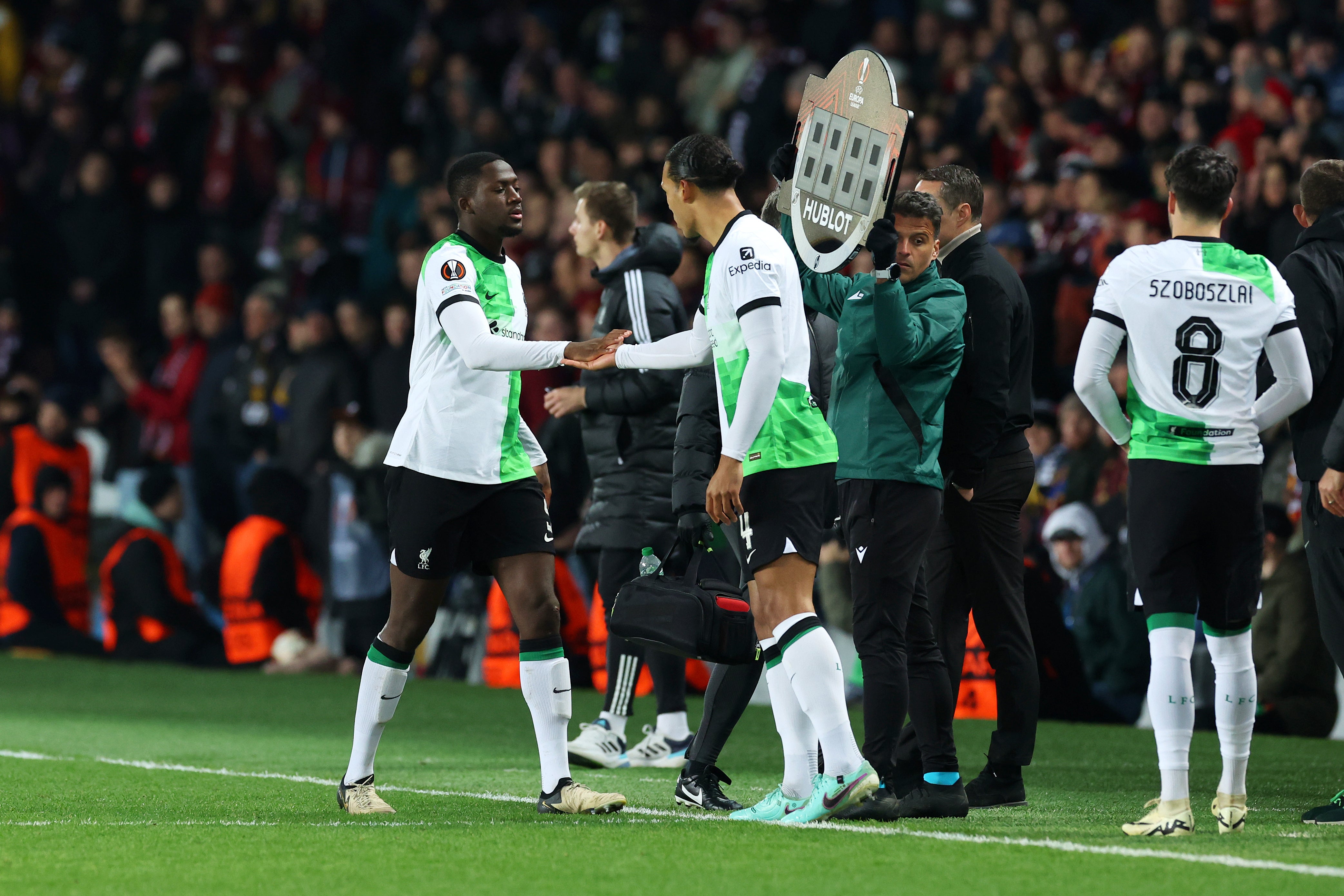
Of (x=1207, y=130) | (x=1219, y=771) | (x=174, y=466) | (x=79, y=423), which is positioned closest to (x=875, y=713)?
(x=1219, y=771)

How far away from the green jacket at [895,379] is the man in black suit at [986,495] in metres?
0.29

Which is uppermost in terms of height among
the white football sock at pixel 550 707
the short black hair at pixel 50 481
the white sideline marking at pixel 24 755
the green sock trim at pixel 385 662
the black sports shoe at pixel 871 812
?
the short black hair at pixel 50 481

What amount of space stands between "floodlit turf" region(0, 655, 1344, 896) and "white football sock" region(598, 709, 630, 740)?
0.22 meters

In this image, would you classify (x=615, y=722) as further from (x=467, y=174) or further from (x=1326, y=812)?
(x=1326, y=812)

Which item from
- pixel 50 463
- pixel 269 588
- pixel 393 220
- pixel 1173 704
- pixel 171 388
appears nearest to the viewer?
pixel 1173 704

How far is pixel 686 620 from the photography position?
19.6 ft

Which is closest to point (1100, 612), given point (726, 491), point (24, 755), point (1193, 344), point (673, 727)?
point (673, 727)

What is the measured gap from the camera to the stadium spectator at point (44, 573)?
14.7 m

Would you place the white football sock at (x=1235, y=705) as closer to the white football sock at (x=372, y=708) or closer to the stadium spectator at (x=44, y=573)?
the white football sock at (x=372, y=708)

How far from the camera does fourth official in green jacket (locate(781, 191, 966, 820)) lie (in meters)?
6.00

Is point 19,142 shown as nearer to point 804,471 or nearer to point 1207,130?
point 1207,130

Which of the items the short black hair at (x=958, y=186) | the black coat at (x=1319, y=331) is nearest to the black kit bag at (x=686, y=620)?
the short black hair at (x=958, y=186)

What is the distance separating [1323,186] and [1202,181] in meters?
1.26

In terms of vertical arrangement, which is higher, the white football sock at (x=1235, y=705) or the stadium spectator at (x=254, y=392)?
the stadium spectator at (x=254, y=392)
